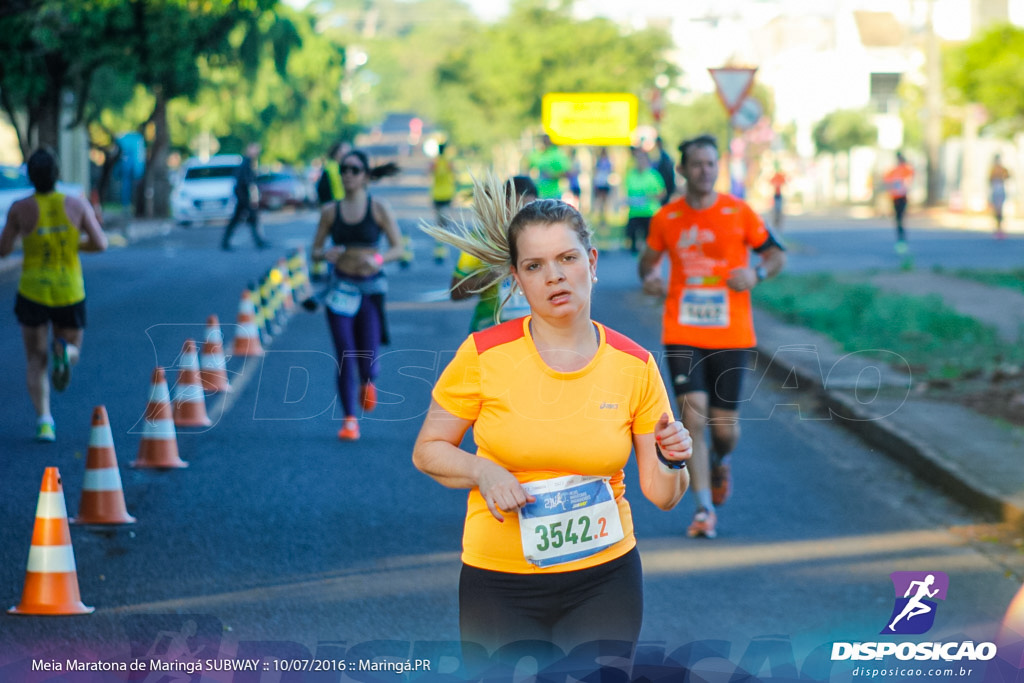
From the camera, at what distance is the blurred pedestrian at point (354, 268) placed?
9594 millimetres

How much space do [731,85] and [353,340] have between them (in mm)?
9276

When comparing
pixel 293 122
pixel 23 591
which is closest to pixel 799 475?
pixel 23 591

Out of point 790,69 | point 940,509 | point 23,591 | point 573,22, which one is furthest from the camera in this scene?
point 790,69

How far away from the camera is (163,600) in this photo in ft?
19.2

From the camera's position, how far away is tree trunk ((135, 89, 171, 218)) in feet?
140

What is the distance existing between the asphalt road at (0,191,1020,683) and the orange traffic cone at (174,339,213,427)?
147 millimetres

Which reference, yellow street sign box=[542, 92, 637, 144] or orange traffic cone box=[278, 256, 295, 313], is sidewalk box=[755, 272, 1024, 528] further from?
yellow street sign box=[542, 92, 637, 144]

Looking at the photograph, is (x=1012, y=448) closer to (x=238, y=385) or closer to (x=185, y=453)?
(x=185, y=453)

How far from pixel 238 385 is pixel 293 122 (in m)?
56.8

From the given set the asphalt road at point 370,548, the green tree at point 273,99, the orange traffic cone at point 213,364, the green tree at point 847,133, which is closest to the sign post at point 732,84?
the asphalt road at point 370,548

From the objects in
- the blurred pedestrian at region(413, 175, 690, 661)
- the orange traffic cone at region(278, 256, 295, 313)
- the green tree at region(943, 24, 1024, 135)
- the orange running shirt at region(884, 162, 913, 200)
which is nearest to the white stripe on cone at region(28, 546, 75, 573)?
the blurred pedestrian at region(413, 175, 690, 661)

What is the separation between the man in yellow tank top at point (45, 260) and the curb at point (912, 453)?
4556 mm

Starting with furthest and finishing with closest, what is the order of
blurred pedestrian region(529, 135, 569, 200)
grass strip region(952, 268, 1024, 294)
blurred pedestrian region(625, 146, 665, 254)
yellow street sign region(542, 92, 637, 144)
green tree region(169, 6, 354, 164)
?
green tree region(169, 6, 354, 164) < yellow street sign region(542, 92, 637, 144) < blurred pedestrian region(625, 146, 665, 254) < blurred pedestrian region(529, 135, 569, 200) < grass strip region(952, 268, 1024, 294)

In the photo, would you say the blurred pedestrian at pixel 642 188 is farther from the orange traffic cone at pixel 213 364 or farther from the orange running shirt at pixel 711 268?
the orange running shirt at pixel 711 268
